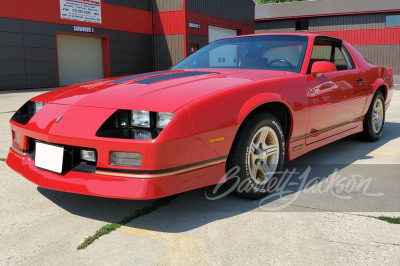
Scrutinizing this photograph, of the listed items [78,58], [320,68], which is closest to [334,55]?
[320,68]

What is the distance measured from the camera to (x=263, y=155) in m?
2.96

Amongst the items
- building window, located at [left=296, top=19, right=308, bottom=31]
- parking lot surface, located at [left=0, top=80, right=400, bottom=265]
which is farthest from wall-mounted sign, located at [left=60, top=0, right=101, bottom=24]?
building window, located at [left=296, top=19, right=308, bottom=31]

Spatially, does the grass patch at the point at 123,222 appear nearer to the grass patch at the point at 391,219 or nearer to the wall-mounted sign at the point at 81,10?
the grass patch at the point at 391,219

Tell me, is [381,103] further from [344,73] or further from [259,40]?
[259,40]

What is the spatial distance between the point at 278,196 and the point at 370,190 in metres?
0.80

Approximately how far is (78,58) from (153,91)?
57.8 feet

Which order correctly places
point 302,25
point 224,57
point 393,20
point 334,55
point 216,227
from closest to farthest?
point 216,227
point 224,57
point 334,55
point 393,20
point 302,25

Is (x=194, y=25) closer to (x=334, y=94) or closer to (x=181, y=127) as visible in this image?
(x=334, y=94)

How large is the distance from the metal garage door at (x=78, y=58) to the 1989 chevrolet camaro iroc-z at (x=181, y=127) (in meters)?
16.1

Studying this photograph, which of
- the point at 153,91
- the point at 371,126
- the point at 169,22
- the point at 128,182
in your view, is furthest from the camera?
the point at 169,22

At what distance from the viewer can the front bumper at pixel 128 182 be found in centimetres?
229

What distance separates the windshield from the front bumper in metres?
1.40

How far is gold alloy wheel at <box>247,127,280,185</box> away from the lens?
9.48 ft

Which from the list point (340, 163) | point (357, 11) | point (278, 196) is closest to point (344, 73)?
point (340, 163)
